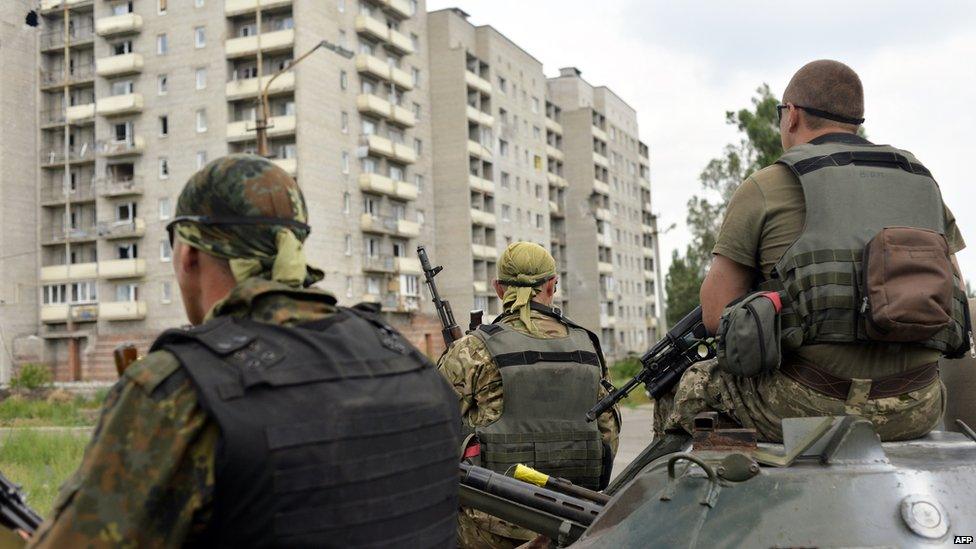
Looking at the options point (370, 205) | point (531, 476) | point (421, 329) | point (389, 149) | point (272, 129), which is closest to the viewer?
point (531, 476)

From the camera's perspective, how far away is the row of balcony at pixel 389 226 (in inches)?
2009

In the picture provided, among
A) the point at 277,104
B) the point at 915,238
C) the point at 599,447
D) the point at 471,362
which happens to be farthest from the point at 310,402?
the point at 277,104

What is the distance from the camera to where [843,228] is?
335 cm

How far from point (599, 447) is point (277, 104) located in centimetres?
4550

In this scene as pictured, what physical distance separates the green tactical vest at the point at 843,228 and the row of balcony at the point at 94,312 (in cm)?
4852

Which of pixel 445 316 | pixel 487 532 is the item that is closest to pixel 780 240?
pixel 487 532

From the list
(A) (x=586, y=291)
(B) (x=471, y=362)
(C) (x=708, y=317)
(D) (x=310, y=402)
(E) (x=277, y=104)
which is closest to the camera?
(D) (x=310, y=402)

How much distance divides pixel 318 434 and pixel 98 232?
5206cm

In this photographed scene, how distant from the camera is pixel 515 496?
3.91 meters

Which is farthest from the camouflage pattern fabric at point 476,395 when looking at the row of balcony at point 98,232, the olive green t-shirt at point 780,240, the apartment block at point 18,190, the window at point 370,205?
the apartment block at point 18,190

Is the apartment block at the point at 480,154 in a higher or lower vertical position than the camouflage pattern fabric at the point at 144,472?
higher

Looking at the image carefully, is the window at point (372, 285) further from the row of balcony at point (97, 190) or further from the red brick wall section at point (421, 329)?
the row of balcony at point (97, 190)

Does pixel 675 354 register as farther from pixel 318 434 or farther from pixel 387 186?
pixel 387 186

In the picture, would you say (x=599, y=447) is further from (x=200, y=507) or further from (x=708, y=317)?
(x=200, y=507)
